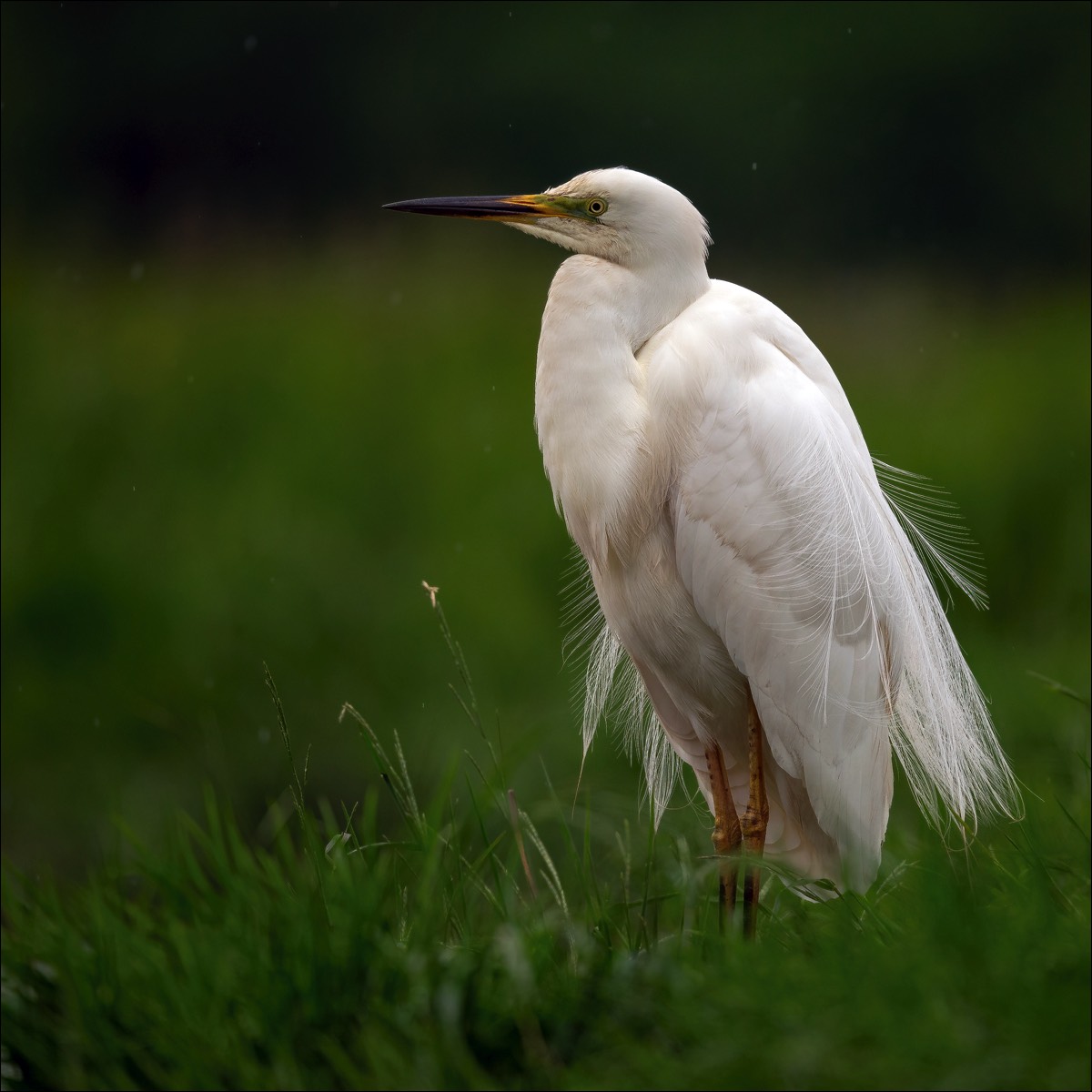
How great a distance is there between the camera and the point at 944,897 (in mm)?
1437

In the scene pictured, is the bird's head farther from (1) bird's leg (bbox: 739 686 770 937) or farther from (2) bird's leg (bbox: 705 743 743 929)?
(2) bird's leg (bbox: 705 743 743 929)

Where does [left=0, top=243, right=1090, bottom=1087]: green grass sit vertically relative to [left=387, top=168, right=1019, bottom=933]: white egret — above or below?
below

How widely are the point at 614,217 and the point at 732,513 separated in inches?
18.7

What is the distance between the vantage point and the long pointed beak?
7.04 feet

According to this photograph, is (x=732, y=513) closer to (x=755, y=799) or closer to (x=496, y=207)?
(x=755, y=799)

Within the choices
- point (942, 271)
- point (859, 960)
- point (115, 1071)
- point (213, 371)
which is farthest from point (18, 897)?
point (942, 271)

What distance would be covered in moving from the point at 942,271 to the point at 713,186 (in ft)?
5.35

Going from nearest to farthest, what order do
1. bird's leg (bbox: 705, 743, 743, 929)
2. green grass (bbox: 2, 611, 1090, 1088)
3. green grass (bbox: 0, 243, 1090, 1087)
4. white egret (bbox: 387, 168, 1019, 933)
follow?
green grass (bbox: 2, 611, 1090, 1088)
green grass (bbox: 0, 243, 1090, 1087)
white egret (bbox: 387, 168, 1019, 933)
bird's leg (bbox: 705, 743, 743, 929)

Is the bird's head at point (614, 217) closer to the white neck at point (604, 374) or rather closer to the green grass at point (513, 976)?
the white neck at point (604, 374)

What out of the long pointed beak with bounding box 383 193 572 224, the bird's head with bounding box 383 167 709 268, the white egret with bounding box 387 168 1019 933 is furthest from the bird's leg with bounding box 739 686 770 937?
the long pointed beak with bounding box 383 193 572 224

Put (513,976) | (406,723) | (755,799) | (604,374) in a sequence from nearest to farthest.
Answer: (513,976) → (604,374) → (755,799) → (406,723)

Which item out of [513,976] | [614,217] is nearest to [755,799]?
[513,976]

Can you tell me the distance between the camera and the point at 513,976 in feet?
4.82

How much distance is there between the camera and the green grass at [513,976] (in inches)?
51.6
